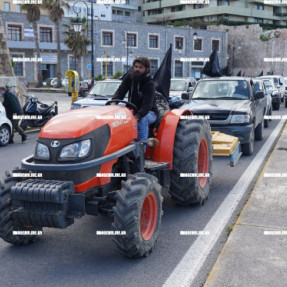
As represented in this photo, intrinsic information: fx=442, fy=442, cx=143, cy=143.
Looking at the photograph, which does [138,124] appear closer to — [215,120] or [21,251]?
[21,251]

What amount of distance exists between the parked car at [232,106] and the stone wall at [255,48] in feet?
205

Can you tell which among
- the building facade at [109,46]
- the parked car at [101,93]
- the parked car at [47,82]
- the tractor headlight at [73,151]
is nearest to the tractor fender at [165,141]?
the tractor headlight at [73,151]

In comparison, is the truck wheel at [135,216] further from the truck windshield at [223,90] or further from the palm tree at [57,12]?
the palm tree at [57,12]

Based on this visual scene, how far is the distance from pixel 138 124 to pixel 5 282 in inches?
93.6

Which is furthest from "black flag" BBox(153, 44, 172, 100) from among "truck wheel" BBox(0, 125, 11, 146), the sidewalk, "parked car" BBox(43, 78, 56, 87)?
"parked car" BBox(43, 78, 56, 87)

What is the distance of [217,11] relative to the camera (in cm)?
8538

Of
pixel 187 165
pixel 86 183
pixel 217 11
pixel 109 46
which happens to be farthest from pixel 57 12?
pixel 86 183

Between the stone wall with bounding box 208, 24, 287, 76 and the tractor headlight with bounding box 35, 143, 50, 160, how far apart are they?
70637 millimetres

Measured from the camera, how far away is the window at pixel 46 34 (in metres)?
53.1

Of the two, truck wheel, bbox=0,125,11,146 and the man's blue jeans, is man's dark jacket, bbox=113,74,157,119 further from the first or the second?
truck wheel, bbox=0,125,11,146

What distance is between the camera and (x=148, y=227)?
15.8 feet

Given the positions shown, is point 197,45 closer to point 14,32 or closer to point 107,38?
point 107,38

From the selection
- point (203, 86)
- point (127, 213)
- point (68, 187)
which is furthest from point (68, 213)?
point (203, 86)

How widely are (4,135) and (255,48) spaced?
65.9 meters
